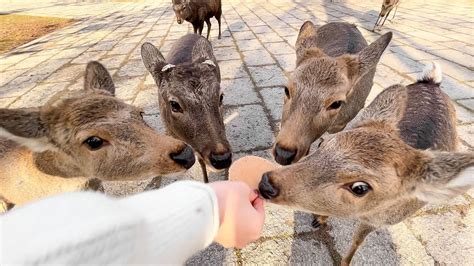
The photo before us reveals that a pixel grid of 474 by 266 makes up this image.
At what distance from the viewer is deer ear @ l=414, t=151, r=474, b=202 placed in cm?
197

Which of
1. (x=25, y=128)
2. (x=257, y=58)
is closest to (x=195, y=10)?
(x=257, y=58)

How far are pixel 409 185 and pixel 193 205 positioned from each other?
1810 millimetres

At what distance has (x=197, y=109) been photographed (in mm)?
3531

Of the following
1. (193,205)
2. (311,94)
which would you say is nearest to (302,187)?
(193,205)

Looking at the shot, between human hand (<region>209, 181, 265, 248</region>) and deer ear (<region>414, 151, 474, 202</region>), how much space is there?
1.37 m

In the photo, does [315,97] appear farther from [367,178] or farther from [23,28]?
[23,28]

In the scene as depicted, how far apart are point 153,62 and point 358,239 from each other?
3302mm

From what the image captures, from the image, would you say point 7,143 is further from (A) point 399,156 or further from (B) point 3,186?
(A) point 399,156

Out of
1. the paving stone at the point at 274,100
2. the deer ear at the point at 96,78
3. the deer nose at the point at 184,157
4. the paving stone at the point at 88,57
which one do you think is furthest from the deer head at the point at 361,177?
the paving stone at the point at 88,57

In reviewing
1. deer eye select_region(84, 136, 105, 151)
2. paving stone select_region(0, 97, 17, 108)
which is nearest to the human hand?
deer eye select_region(84, 136, 105, 151)

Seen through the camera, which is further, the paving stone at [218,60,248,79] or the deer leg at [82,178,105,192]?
the paving stone at [218,60,248,79]

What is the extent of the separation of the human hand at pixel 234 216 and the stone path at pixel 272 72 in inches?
64.3

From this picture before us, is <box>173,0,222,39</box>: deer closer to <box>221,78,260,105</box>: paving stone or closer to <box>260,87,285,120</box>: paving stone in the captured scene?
<box>221,78,260,105</box>: paving stone

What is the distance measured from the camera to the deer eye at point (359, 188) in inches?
89.7
